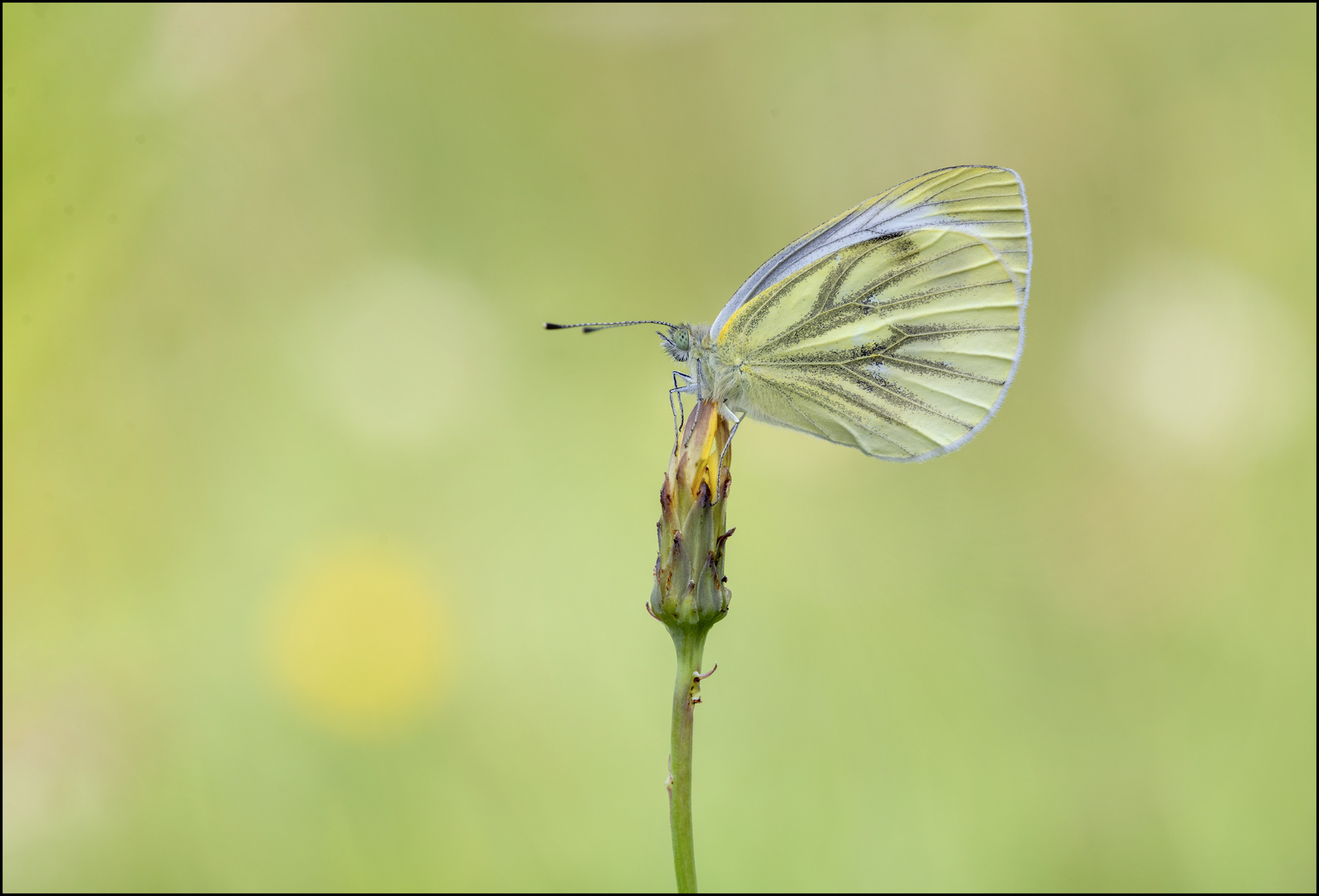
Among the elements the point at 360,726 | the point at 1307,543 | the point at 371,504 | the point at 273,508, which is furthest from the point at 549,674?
the point at 1307,543

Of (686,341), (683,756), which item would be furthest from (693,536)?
(686,341)

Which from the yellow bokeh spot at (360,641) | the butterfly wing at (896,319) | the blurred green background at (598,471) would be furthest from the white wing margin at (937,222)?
the yellow bokeh spot at (360,641)

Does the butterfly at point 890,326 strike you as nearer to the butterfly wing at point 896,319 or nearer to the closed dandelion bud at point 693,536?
the butterfly wing at point 896,319

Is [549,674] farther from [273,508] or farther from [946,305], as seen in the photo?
[946,305]

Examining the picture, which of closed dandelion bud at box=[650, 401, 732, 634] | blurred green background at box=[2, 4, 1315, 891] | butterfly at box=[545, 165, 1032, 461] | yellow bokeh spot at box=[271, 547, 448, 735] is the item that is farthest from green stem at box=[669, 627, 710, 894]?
yellow bokeh spot at box=[271, 547, 448, 735]

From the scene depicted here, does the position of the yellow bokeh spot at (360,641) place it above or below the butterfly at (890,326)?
below

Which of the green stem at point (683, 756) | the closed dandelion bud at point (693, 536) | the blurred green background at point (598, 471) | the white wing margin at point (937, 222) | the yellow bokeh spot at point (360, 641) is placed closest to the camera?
the green stem at point (683, 756)

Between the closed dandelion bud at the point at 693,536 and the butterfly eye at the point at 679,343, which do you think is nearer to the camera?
the closed dandelion bud at the point at 693,536

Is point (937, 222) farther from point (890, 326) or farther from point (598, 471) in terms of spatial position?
point (598, 471)
